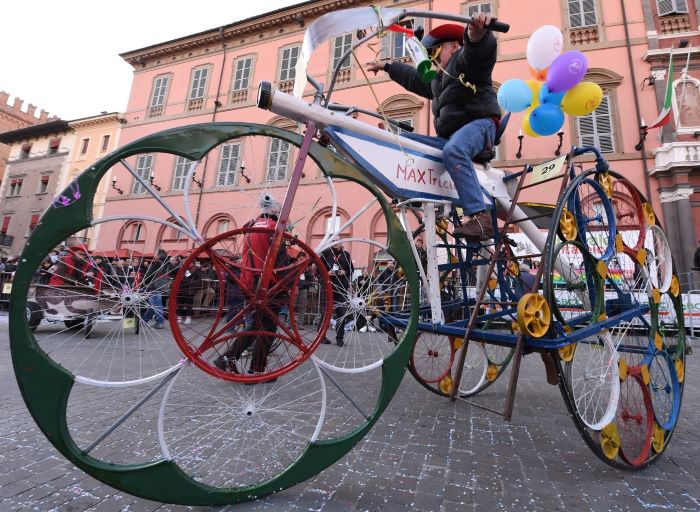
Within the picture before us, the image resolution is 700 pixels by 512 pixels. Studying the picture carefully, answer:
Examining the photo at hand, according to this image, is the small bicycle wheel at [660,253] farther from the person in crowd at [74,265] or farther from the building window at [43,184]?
the building window at [43,184]

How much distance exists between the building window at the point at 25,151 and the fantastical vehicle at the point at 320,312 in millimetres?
30451

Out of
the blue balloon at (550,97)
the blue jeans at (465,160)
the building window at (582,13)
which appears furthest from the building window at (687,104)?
the blue jeans at (465,160)

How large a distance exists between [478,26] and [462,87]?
1.63 ft

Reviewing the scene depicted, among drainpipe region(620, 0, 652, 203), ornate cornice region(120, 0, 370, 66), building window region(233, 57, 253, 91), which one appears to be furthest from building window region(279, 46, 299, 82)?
drainpipe region(620, 0, 652, 203)

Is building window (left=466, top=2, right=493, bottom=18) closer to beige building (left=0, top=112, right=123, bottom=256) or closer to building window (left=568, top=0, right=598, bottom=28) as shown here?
building window (left=568, top=0, right=598, bottom=28)

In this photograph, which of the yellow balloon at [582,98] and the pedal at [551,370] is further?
the yellow balloon at [582,98]

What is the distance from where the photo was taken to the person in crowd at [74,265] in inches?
64.2

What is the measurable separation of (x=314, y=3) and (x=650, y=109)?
13.3 metres

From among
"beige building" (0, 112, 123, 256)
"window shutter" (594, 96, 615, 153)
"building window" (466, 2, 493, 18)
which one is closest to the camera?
"window shutter" (594, 96, 615, 153)

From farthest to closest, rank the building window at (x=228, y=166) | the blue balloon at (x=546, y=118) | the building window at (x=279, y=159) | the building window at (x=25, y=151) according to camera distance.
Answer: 1. the building window at (x=25, y=151)
2. the building window at (x=228, y=166)
3. the building window at (x=279, y=159)
4. the blue balloon at (x=546, y=118)

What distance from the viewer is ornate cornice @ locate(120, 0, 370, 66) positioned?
16219mm

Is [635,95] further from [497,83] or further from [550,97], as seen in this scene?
[550,97]

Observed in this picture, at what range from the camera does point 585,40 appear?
42.5ft

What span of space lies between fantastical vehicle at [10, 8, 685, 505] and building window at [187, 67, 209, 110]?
57.5 feet
